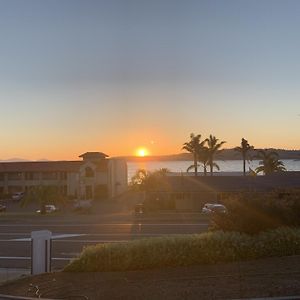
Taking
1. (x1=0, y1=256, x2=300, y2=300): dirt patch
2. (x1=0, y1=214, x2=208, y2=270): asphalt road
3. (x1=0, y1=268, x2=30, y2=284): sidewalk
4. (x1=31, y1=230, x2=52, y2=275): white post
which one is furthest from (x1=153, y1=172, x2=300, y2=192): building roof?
(x1=0, y1=256, x2=300, y2=300): dirt patch

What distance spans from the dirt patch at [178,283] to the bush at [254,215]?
66.1 inches

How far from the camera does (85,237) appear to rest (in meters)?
30.1

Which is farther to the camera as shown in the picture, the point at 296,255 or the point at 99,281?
the point at 296,255

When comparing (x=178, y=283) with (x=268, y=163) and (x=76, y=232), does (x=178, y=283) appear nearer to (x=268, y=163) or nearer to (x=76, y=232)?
(x=76, y=232)

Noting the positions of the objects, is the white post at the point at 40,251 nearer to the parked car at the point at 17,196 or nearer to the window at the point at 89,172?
the window at the point at 89,172

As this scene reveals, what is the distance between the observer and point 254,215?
1608cm

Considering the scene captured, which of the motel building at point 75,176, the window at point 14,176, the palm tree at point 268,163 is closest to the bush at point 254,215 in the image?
the motel building at point 75,176

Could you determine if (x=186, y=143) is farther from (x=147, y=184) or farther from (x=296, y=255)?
(x=296, y=255)

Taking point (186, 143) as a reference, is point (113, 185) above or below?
below

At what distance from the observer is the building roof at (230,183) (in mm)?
55062

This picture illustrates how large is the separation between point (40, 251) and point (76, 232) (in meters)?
17.9

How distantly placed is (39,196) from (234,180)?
19356 mm

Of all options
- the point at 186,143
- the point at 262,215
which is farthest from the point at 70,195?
the point at 262,215

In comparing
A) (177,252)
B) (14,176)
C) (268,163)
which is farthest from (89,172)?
(177,252)
